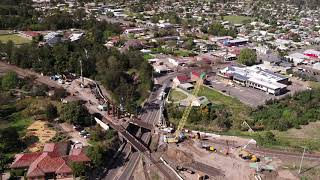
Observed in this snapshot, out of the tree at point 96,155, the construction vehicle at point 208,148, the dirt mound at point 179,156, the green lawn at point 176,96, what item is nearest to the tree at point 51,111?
the tree at point 96,155

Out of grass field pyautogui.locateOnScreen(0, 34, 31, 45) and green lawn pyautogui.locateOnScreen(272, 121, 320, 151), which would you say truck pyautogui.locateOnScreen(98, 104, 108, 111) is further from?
grass field pyautogui.locateOnScreen(0, 34, 31, 45)

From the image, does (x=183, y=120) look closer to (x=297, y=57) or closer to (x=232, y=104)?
(x=232, y=104)

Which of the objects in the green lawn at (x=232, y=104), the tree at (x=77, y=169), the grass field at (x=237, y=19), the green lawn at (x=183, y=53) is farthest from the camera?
the grass field at (x=237, y=19)

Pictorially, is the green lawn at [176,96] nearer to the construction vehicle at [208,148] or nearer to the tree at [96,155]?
the construction vehicle at [208,148]

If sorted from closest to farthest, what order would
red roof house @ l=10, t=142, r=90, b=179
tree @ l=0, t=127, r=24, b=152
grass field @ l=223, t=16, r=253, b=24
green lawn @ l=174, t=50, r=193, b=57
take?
1. red roof house @ l=10, t=142, r=90, b=179
2. tree @ l=0, t=127, r=24, b=152
3. green lawn @ l=174, t=50, r=193, b=57
4. grass field @ l=223, t=16, r=253, b=24

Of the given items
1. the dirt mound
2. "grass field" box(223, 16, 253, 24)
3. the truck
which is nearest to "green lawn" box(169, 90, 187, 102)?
the truck

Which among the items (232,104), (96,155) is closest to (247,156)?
(232,104)
